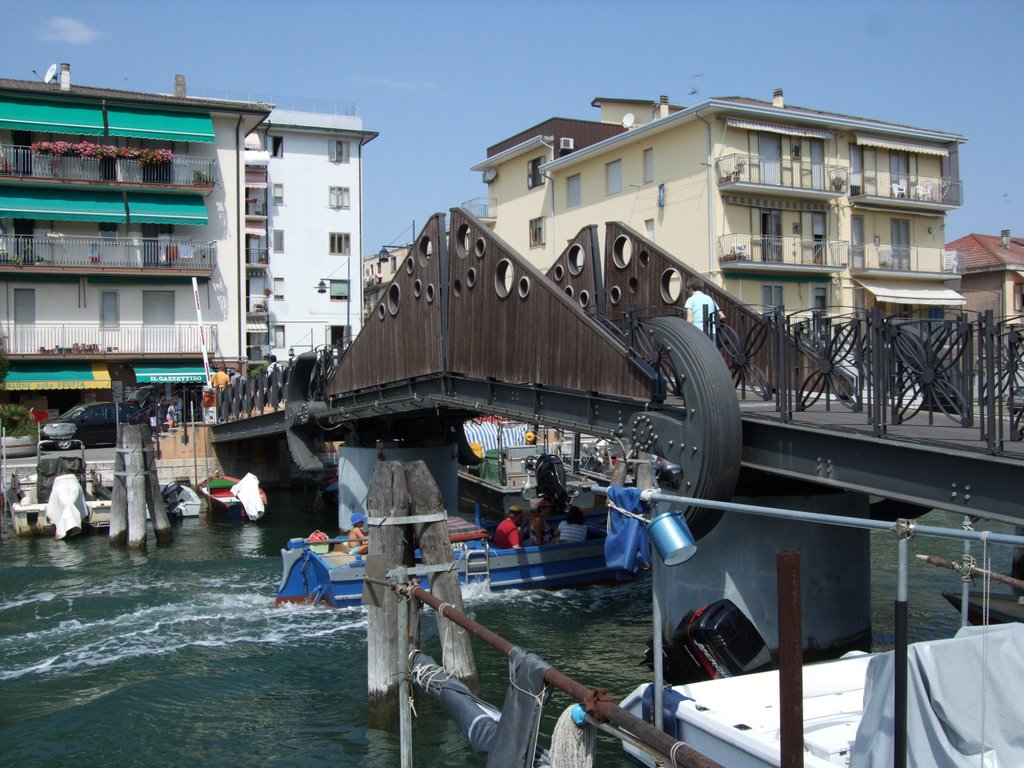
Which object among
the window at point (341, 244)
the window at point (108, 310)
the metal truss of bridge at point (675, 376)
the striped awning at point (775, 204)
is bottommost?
the metal truss of bridge at point (675, 376)

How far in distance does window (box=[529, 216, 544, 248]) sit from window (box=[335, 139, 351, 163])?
42.1ft

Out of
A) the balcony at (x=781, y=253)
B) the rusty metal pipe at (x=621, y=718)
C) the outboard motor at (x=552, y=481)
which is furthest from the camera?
the balcony at (x=781, y=253)

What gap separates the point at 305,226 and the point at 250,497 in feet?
98.0

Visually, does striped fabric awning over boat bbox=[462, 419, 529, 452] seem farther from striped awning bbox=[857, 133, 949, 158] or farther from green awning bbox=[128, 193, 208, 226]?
striped awning bbox=[857, 133, 949, 158]

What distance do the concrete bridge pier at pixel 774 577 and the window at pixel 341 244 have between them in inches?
1818

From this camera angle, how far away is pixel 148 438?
26.5 meters

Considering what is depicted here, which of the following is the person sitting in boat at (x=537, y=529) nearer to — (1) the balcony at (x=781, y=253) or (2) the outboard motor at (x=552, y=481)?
(2) the outboard motor at (x=552, y=481)

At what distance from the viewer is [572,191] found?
48.6m

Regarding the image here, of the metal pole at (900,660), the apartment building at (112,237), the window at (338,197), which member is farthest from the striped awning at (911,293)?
the metal pole at (900,660)

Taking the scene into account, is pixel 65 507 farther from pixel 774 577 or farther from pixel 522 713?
pixel 522 713

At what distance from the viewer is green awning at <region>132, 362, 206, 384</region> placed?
4294 centimetres

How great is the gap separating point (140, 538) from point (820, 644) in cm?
1793

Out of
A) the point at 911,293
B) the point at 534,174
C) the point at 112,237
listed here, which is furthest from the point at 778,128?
the point at 112,237

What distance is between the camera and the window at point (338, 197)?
5716 centimetres
